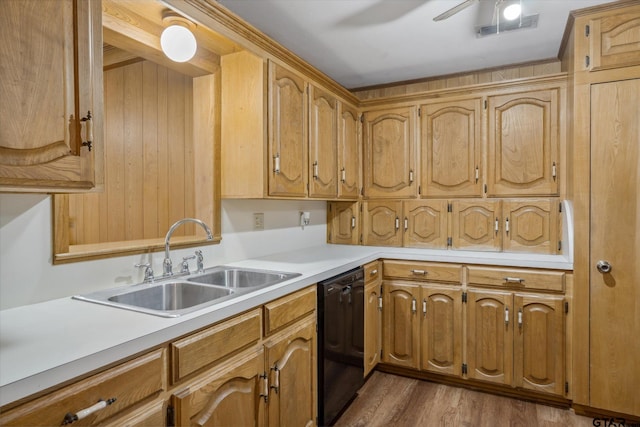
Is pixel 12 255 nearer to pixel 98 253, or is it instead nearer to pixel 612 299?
pixel 98 253

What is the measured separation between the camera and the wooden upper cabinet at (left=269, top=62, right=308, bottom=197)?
212 cm

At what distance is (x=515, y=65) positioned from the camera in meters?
2.98

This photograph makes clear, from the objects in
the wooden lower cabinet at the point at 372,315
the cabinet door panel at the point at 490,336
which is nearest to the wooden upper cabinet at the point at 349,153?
the wooden lower cabinet at the point at 372,315

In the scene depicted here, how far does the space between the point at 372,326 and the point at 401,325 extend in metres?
0.25

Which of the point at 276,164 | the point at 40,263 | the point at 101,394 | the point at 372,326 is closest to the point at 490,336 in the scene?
the point at 372,326

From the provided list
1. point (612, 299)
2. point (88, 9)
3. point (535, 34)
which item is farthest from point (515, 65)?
point (88, 9)

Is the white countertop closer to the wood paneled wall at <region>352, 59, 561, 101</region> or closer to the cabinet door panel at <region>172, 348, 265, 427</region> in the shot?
the cabinet door panel at <region>172, 348, 265, 427</region>

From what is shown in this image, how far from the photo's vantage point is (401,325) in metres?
2.78

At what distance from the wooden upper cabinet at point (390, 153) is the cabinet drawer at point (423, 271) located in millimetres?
652

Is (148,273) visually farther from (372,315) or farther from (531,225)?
(531,225)

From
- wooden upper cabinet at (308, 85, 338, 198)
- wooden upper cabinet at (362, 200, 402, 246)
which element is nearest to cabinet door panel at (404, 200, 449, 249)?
wooden upper cabinet at (362, 200, 402, 246)

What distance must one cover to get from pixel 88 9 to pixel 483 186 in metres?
2.64

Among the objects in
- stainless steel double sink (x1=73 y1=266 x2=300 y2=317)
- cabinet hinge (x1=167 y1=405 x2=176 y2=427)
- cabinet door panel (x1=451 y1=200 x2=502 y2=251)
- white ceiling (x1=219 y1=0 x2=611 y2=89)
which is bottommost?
cabinet hinge (x1=167 y1=405 x2=176 y2=427)

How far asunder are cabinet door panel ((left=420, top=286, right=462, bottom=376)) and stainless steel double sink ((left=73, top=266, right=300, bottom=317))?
4.13 feet
